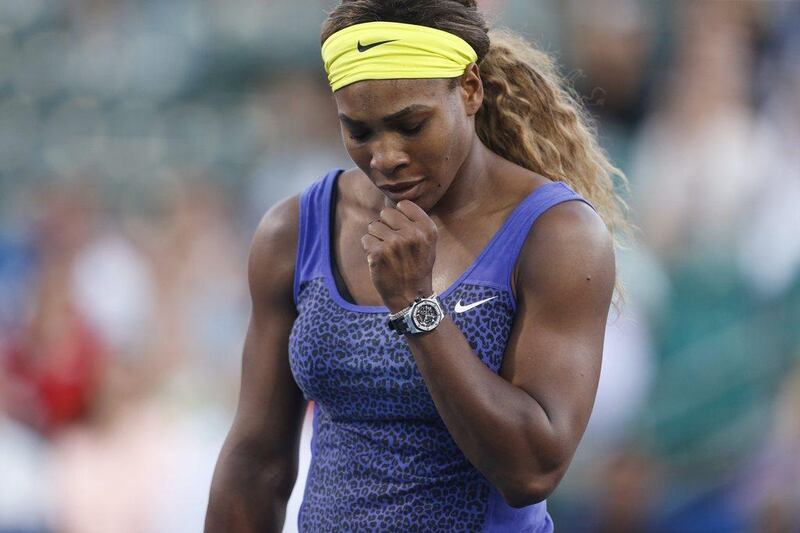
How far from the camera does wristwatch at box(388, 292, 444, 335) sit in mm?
2180

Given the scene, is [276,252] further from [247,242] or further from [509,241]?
[247,242]

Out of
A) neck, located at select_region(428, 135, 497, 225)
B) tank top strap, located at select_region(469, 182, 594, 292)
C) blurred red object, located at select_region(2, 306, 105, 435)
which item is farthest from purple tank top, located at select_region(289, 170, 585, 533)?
blurred red object, located at select_region(2, 306, 105, 435)

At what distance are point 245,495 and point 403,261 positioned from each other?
2.56 ft

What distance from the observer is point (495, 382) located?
7.29 feet

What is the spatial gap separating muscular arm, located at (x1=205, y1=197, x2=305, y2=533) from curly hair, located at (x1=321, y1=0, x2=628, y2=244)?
18.2 inches

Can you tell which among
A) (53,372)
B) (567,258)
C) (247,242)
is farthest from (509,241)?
(247,242)

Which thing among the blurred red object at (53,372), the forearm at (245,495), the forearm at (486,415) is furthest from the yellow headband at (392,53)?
the blurred red object at (53,372)

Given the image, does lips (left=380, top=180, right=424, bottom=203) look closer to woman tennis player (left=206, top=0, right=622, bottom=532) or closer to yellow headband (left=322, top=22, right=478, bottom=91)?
woman tennis player (left=206, top=0, right=622, bottom=532)

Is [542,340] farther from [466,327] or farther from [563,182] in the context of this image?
[563,182]

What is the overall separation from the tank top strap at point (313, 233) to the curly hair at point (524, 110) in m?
0.36

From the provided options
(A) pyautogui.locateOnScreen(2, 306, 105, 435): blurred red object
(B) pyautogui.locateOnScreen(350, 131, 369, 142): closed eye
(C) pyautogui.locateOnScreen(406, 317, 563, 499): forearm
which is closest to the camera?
(C) pyautogui.locateOnScreen(406, 317, 563, 499): forearm

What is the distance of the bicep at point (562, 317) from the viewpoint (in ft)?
7.44

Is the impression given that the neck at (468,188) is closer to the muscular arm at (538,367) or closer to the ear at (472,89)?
the ear at (472,89)

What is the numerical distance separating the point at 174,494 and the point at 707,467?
2.30 meters
